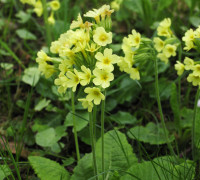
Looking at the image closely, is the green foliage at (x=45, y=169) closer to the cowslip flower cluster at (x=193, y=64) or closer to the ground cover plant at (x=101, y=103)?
the ground cover plant at (x=101, y=103)

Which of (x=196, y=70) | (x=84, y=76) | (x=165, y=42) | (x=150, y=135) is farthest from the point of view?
(x=150, y=135)

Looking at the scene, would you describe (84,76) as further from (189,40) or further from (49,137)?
(49,137)

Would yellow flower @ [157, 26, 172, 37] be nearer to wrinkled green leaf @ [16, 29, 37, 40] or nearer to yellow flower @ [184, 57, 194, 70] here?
yellow flower @ [184, 57, 194, 70]

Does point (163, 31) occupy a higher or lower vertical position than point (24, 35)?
lower

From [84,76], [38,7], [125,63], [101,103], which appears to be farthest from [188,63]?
[38,7]

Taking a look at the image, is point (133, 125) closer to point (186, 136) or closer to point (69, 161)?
point (186, 136)

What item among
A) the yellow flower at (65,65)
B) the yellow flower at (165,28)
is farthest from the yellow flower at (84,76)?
the yellow flower at (165,28)

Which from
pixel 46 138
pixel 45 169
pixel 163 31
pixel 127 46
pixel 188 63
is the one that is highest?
pixel 163 31

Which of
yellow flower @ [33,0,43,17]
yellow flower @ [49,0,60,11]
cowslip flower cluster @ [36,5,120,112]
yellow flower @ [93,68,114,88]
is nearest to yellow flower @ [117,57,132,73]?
cowslip flower cluster @ [36,5,120,112]
